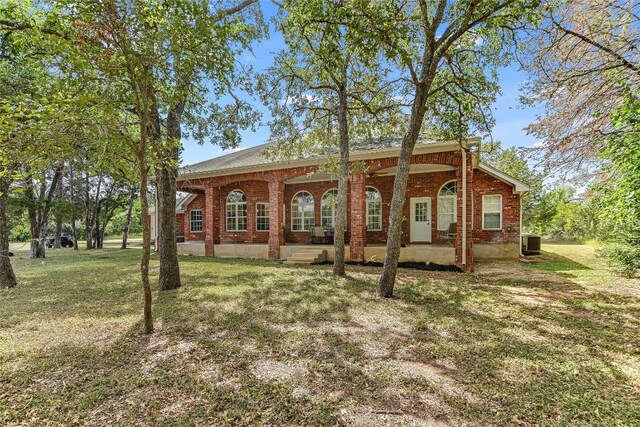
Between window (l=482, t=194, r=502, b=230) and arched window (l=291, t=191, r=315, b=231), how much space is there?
7505mm

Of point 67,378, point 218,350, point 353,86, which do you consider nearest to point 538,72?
point 353,86

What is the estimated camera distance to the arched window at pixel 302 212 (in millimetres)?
14953

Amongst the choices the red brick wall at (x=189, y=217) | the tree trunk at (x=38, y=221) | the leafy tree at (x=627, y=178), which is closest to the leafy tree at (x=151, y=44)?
the leafy tree at (x=627, y=178)

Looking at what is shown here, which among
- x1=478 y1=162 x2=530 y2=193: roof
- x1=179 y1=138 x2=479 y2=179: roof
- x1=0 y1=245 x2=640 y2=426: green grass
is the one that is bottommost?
x1=0 y1=245 x2=640 y2=426: green grass

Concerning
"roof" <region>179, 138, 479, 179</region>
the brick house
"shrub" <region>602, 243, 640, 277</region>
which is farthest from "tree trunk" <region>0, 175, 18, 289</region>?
"shrub" <region>602, 243, 640, 277</region>

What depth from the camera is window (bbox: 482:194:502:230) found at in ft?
42.3

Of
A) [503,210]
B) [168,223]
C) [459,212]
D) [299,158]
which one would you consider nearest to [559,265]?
[503,210]

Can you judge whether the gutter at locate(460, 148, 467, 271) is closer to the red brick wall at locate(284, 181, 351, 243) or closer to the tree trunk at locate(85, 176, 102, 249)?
the red brick wall at locate(284, 181, 351, 243)

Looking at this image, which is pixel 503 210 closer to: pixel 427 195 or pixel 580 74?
pixel 427 195

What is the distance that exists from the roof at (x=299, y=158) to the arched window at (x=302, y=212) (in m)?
2.74

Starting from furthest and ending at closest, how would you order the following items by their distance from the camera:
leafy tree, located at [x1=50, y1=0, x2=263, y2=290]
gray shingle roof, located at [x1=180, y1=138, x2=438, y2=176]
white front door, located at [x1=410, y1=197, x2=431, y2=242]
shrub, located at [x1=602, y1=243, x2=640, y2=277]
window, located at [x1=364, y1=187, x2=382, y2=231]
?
1. window, located at [x1=364, y1=187, x2=382, y2=231]
2. white front door, located at [x1=410, y1=197, x2=431, y2=242]
3. gray shingle roof, located at [x1=180, y1=138, x2=438, y2=176]
4. shrub, located at [x1=602, y1=243, x2=640, y2=277]
5. leafy tree, located at [x1=50, y1=0, x2=263, y2=290]

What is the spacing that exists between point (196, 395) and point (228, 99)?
7.91 metres

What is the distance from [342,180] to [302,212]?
6652 mm

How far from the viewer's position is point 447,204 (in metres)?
12.7
